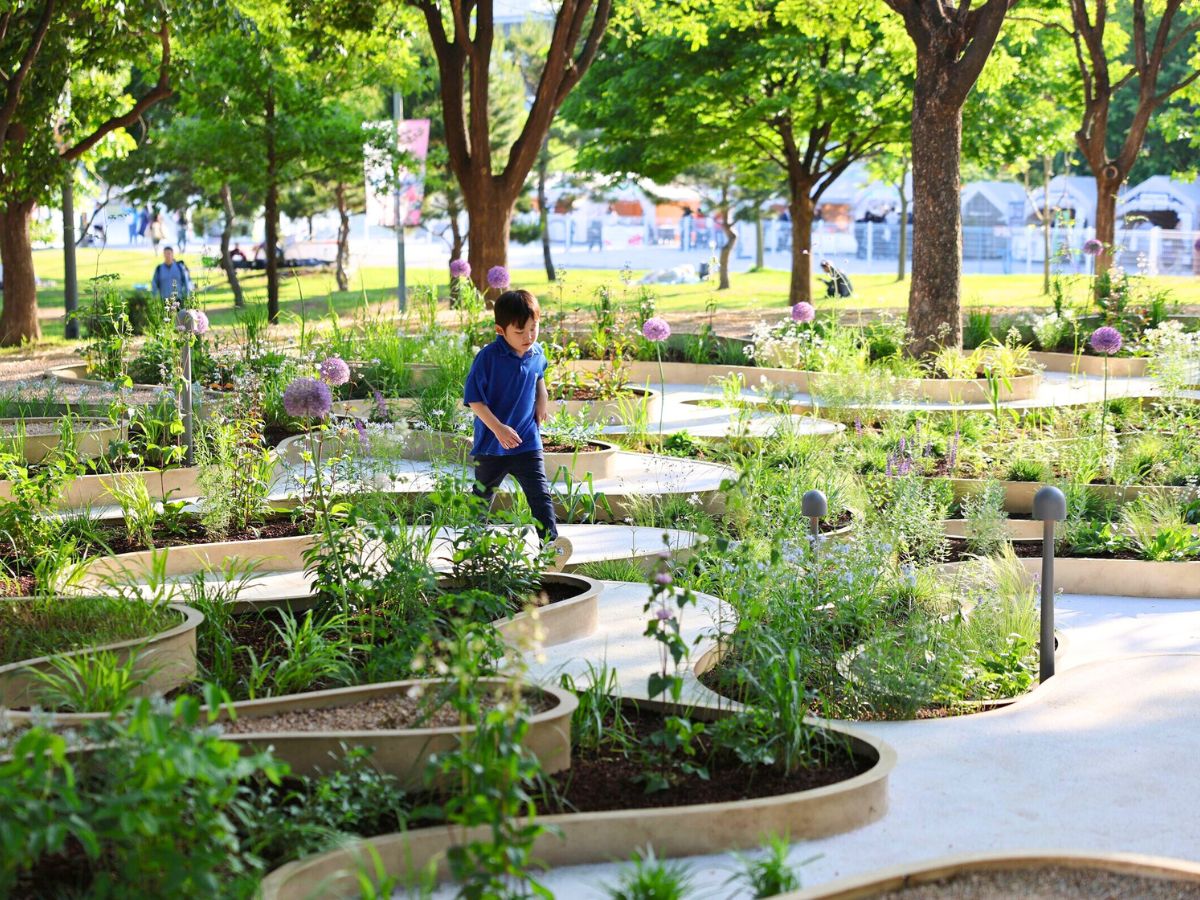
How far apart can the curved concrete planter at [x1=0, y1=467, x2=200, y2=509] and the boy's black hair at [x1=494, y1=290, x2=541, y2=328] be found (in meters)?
2.27

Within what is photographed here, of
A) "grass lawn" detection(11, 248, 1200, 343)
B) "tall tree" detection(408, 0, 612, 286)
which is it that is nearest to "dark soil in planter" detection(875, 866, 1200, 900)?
"tall tree" detection(408, 0, 612, 286)

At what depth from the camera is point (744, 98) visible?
71.3ft

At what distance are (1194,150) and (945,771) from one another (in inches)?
1695

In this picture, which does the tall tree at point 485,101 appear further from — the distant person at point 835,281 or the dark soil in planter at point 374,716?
the dark soil in planter at point 374,716

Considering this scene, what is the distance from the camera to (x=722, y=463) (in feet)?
31.6

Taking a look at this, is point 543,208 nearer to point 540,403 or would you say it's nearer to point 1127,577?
point 540,403

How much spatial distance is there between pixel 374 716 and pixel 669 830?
113 centimetres

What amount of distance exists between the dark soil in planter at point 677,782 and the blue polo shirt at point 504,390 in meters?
2.61

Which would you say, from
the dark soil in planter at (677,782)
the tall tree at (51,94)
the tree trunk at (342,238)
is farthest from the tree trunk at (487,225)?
the tree trunk at (342,238)

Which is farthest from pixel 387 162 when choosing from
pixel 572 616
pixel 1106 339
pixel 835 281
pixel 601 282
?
pixel 572 616

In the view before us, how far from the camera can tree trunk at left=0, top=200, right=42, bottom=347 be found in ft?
62.6

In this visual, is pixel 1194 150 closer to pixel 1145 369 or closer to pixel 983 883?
pixel 1145 369

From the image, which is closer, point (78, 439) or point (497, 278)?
point (78, 439)

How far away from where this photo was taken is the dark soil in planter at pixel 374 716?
172 inches
